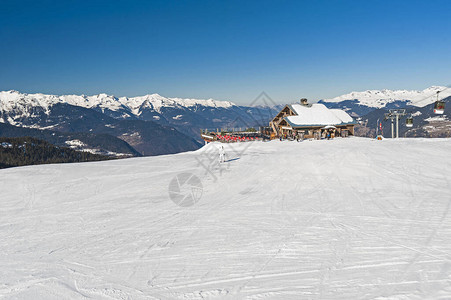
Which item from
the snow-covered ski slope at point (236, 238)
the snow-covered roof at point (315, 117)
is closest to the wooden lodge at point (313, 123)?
the snow-covered roof at point (315, 117)

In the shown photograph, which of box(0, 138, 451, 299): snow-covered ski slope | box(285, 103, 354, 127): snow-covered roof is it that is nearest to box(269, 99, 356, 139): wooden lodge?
box(285, 103, 354, 127): snow-covered roof

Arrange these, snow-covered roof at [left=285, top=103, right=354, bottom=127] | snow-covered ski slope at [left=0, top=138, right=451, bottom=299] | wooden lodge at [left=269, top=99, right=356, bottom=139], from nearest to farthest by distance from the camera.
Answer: snow-covered ski slope at [left=0, top=138, right=451, bottom=299]
wooden lodge at [left=269, top=99, right=356, bottom=139]
snow-covered roof at [left=285, top=103, right=354, bottom=127]

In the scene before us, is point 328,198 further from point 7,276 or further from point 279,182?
point 7,276

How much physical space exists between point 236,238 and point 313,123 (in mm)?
36190

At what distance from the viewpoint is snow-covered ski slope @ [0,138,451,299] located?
5332 mm

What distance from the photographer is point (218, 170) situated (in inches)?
699

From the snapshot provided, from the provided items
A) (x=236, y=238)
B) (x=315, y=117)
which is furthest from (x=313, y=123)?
(x=236, y=238)

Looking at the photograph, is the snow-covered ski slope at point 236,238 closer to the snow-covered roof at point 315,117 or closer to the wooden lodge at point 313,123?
the wooden lodge at point 313,123

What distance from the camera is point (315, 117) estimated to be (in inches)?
1650

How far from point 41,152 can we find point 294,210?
477 ft

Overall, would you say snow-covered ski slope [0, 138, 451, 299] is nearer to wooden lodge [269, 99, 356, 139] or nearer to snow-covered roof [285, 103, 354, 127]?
wooden lodge [269, 99, 356, 139]

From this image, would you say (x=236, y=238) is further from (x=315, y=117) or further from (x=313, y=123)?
(x=315, y=117)

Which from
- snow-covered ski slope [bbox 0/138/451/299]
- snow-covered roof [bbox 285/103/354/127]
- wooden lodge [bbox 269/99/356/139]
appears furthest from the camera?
snow-covered roof [bbox 285/103/354/127]

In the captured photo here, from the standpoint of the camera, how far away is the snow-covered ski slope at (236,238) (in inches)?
210
